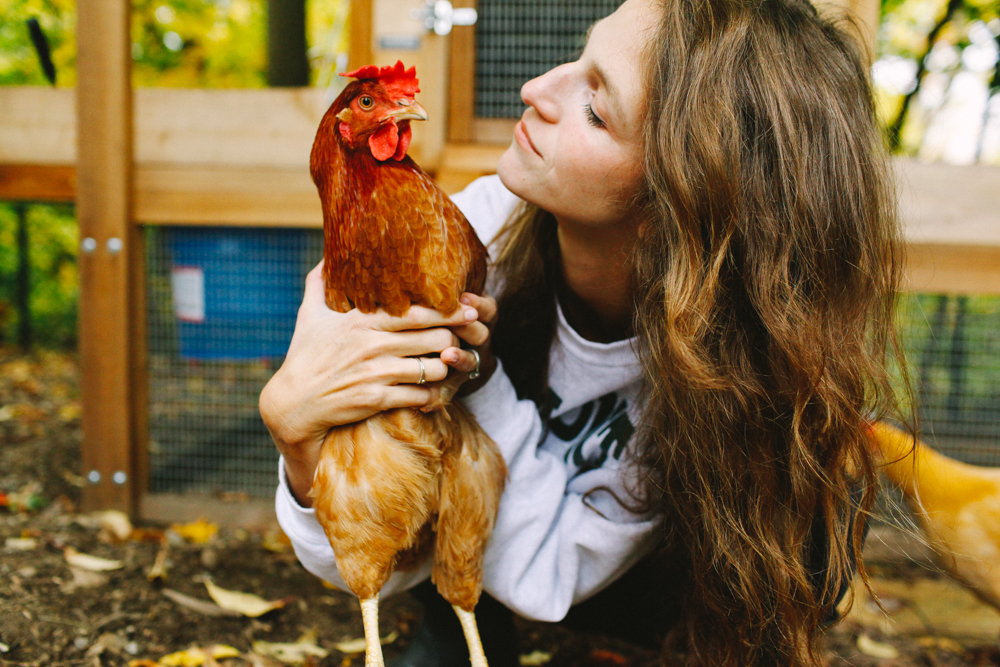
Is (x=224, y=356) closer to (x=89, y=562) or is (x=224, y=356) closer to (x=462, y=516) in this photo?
(x=89, y=562)

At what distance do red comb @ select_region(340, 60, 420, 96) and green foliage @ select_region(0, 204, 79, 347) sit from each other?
459 cm

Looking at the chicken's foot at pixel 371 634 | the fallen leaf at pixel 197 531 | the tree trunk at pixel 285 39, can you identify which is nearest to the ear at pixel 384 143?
the chicken's foot at pixel 371 634

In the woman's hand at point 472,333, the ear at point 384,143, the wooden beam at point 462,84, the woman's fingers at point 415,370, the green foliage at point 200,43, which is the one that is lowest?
the woman's fingers at point 415,370

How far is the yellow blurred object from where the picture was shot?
4.75ft

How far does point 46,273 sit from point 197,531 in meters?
4.31

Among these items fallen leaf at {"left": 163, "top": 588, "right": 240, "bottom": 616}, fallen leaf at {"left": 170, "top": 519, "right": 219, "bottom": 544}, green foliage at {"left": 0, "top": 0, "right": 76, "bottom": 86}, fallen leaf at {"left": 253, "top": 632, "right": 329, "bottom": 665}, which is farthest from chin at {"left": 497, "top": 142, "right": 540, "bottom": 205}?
green foliage at {"left": 0, "top": 0, "right": 76, "bottom": 86}

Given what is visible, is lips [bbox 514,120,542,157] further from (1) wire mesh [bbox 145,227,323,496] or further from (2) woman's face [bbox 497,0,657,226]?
(1) wire mesh [bbox 145,227,323,496]

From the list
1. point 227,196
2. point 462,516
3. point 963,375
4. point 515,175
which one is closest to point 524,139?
point 515,175

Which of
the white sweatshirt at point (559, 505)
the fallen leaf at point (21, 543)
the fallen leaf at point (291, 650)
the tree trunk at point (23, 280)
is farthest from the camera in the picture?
the tree trunk at point (23, 280)

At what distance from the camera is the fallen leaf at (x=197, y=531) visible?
190cm

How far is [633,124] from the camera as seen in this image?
1007 millimetres

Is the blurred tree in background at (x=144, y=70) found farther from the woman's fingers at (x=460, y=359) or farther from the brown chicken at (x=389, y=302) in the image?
the woman's fingers at (x=460, y=359)

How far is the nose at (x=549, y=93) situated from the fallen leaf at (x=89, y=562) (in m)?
1.62

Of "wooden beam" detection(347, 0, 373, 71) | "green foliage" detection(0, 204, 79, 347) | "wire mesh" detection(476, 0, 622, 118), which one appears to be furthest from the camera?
"green foliage" detection(0, 204, 79, 347)
